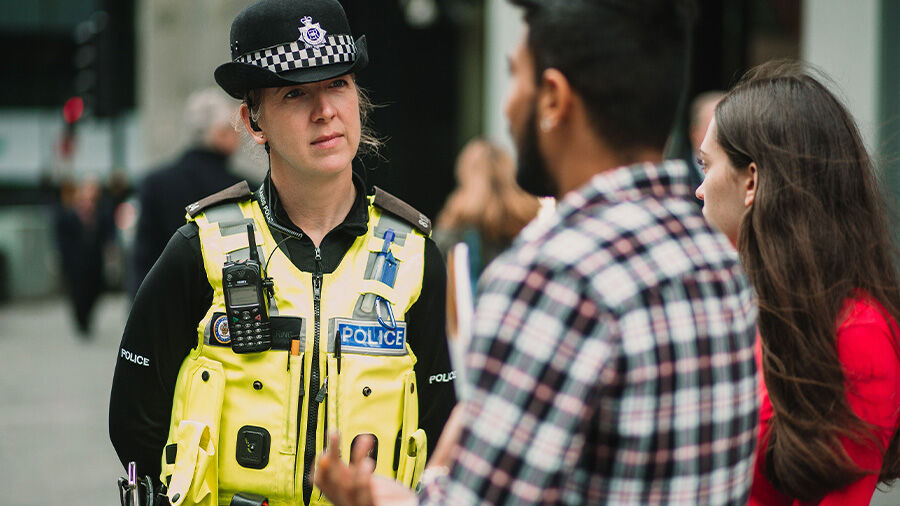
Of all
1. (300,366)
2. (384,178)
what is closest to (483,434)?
(300,366)

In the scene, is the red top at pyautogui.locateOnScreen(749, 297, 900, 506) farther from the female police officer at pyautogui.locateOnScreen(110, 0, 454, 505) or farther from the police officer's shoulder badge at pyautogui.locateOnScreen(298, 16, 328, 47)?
the police officer's shoulder badge at pyautogui.locateOnScreen(298, 16, 328, 47)

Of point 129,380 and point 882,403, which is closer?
point 882,403

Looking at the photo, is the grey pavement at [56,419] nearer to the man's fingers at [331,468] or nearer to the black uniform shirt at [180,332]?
the black uniform shirt at [180,332]

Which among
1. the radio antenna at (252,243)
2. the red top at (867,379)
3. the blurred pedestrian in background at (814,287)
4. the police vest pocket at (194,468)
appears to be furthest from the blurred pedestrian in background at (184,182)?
the red top at (867,379)

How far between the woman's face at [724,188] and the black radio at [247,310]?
108cm

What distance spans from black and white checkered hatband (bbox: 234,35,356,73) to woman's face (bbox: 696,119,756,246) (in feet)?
3.08

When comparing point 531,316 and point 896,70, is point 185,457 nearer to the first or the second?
point 531,316

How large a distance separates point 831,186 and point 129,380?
1.75 meters

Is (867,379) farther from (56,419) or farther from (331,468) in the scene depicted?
(56,419)

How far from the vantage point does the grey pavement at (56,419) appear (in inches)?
252

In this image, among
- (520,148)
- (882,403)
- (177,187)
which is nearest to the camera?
(520,148)

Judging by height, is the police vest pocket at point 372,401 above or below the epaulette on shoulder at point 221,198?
below

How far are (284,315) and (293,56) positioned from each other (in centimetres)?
61

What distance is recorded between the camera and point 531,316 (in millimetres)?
1379
